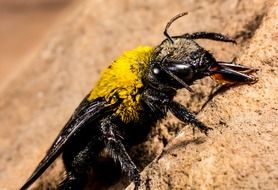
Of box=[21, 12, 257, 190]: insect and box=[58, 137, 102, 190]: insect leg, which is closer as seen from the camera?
box=[21, 12, 257, 190]: insect

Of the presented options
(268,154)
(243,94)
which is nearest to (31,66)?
(243,94)

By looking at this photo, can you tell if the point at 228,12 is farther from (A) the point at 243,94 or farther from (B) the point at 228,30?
(A) the point at 243,94

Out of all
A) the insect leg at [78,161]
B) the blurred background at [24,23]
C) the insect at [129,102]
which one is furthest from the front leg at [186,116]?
the blurred background at [24,23]

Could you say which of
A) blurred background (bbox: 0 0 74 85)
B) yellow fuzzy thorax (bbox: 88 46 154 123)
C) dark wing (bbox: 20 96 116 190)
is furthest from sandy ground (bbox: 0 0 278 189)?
blurred background (bbox: 0 0 74 85)

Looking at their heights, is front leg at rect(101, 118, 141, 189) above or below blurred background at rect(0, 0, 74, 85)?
below

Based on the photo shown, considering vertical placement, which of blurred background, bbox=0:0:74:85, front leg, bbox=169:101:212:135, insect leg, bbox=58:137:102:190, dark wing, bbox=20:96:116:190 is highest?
blurred background, bbox=0:0:74:85

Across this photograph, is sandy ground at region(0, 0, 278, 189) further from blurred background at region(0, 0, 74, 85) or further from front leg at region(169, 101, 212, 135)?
blurred background at region(0, 0, 74, 85)

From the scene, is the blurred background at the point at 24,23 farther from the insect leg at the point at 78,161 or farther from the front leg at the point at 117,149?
the front leg at the point at 117,149
